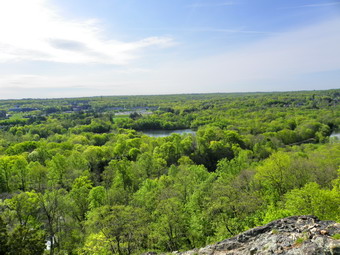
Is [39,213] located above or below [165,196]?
below

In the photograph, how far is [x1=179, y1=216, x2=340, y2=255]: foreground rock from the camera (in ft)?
31.0

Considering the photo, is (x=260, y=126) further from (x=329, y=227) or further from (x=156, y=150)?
(x=329, y=227)

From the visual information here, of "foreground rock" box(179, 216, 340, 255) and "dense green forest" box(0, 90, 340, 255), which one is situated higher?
"foreground rock" box(179, 216, 340, 255)

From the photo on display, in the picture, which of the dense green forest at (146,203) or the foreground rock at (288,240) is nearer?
A: the foreground rock at (288,240)

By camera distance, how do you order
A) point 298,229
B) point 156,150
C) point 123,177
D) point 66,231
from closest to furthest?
point 298,229
point 66,231
point 123,177
point 156,150

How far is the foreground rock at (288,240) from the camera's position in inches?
372

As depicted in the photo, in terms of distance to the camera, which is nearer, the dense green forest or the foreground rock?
the foreground rock

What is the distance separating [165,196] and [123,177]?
1349 centimetres

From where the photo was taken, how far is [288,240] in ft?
35.1

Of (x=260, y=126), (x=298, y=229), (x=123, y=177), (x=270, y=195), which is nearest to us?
(x=298, y=229)

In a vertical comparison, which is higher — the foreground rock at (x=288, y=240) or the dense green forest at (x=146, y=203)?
the foreground rock at (x=288, y=240)

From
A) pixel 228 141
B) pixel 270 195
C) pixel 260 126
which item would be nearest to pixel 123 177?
pixel 270 195

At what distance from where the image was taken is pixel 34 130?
9806 cm

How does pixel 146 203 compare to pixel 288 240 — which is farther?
pixel 146 203
